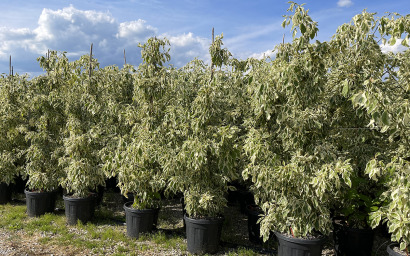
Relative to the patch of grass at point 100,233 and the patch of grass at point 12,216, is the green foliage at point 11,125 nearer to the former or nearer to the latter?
the patch of grass at point 12,216

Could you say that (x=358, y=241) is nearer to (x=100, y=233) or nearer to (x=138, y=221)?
(x=138, y=221)

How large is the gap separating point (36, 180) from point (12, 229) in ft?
Result: 3.00

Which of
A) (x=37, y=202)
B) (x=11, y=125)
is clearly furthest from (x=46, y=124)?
(x=37, y=202)

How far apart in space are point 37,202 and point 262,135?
4.70 m

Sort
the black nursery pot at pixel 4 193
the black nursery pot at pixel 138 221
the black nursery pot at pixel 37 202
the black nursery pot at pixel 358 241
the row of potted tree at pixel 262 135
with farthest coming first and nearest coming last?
1. the black nursery pot at pixel 4 193
2. the black nursery pot at pixel 37 202
3. the black nursery pot at pixel 138 221
4. the black nursery pot at pixel 358 241
5. the row of potted tree at pixel 262 135

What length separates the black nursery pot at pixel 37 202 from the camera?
5793 millimetres

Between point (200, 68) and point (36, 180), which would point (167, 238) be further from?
point (200, 68)

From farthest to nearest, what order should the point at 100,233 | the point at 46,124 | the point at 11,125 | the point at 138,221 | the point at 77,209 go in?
the point at 11,125 < the point at 46,124 < the point at 77,209 < the point at 100,233 < the point at 138,221

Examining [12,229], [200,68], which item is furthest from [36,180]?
[200,68]

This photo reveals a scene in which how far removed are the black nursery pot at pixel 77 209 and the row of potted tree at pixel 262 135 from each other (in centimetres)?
2

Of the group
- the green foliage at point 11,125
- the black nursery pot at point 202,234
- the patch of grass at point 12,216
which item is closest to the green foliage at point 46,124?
the green foliage at point 11,125

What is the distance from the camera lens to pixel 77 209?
17.7 feet

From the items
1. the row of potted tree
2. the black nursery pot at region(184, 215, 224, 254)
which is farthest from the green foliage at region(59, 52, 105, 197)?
the black nursery pot at region(184, 215, 224, 254)

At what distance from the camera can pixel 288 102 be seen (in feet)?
11.7
